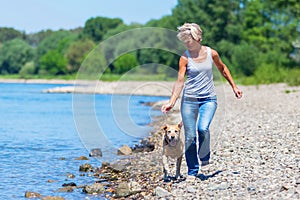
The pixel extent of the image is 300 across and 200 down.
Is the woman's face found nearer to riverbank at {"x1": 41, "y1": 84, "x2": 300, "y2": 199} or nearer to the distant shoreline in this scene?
riverbank at {"x1": 41, "y1": 84, "x2": 300, "y2": 199}

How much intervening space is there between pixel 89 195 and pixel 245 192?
134 inches

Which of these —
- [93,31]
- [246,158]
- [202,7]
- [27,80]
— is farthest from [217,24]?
[246,158]

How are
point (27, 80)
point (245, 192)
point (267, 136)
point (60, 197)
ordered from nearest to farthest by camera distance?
point (245, 192) → point (60, 197) → point (267, 136) → point (27, 80)

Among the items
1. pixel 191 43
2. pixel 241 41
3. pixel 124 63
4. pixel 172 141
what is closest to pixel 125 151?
pixel 172 141

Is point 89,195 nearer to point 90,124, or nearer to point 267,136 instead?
point 267,136

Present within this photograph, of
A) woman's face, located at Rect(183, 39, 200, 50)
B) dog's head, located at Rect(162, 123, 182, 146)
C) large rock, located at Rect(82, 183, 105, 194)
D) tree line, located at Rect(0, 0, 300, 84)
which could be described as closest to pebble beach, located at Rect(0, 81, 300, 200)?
large rock, located at Rect(82, 183, 105, 194)

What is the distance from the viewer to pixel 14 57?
109 meters

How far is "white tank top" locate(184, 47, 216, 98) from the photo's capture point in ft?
28.5

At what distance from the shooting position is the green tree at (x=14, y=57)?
358 feet

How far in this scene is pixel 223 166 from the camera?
10.6 metres

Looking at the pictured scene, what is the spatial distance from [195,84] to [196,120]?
2.13 feet

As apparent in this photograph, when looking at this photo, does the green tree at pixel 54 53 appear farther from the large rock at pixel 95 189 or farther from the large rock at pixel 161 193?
the large rock at pixel 161 193

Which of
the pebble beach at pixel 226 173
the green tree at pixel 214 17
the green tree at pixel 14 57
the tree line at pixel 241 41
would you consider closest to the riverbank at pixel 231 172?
the pebble beach at pixel 226 173

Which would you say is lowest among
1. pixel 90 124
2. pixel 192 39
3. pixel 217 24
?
pixel 90 124
